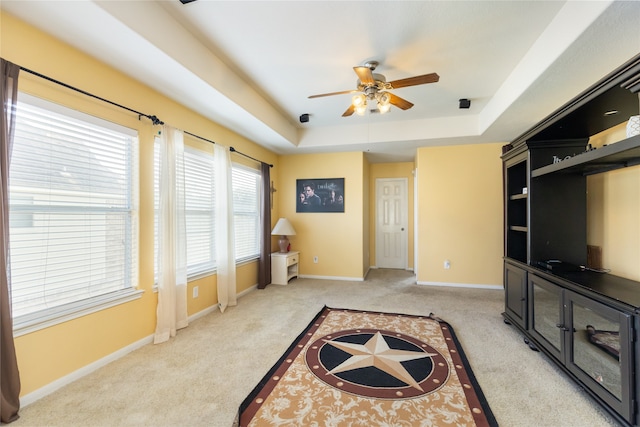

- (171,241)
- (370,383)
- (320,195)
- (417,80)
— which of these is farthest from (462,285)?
(171,241)

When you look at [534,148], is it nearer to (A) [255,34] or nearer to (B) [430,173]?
(B) [430,173]

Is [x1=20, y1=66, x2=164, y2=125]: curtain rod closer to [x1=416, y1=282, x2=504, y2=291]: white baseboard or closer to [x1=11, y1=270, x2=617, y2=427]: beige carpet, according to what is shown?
[x1=11, y1=270, x2=617, y2=427]: beige carpet

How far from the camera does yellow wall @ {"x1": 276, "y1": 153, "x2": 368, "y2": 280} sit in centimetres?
500

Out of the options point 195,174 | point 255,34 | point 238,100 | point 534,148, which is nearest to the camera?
point 255,34

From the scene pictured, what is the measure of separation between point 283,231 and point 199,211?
68.7 inches

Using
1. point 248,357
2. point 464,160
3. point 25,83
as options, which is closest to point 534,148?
point 464,160

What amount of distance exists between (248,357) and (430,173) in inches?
157

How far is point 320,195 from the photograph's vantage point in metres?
5.13

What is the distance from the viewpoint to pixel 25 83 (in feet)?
5.68

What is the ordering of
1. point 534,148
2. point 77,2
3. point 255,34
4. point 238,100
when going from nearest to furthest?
point 77,2 → point 255,34 → point 534,148 → point 238,100

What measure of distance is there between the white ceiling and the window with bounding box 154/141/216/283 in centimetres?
58

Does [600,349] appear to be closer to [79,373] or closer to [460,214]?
[460,214]

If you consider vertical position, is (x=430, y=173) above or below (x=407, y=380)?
above

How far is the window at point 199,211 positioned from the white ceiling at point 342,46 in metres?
0.58
